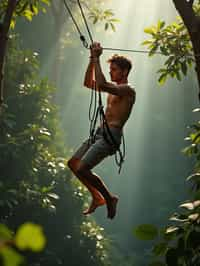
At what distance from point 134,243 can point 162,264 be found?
2753 cm

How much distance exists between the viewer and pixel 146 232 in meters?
1.44

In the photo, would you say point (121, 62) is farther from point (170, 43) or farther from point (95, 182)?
point (170, 43)

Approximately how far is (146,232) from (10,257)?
975 millimetres

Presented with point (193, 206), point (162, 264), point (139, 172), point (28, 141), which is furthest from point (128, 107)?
point (139, 172)

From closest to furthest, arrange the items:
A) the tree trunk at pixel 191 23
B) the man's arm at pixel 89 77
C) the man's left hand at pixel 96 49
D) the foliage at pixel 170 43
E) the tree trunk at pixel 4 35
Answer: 1. the tree trunk at pixel 4 35
2. the man's left hand at pixel 96 49
3. the tree trunk at pixel 191 23
4. the man's arm at pixel 89 77
5. the foliage at pixel 170 43

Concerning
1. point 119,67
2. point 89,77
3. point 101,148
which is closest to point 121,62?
point 119,67

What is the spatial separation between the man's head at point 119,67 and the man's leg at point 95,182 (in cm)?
66

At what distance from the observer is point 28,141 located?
9352mm

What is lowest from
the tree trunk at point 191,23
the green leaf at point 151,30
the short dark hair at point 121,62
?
the short dark hair at point 121,62

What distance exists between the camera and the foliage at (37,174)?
9234 mm

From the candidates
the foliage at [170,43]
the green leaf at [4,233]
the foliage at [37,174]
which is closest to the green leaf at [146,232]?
the green leaf at [4,233]

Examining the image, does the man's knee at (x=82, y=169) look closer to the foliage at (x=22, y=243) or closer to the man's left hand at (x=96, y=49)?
the man's left hand at (x=96, y=49)

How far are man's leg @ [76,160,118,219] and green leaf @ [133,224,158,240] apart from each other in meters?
2.50

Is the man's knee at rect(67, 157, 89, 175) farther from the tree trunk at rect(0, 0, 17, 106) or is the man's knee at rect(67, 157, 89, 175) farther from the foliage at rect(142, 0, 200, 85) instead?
the foliage at rect(142, 0, 200, 85)
